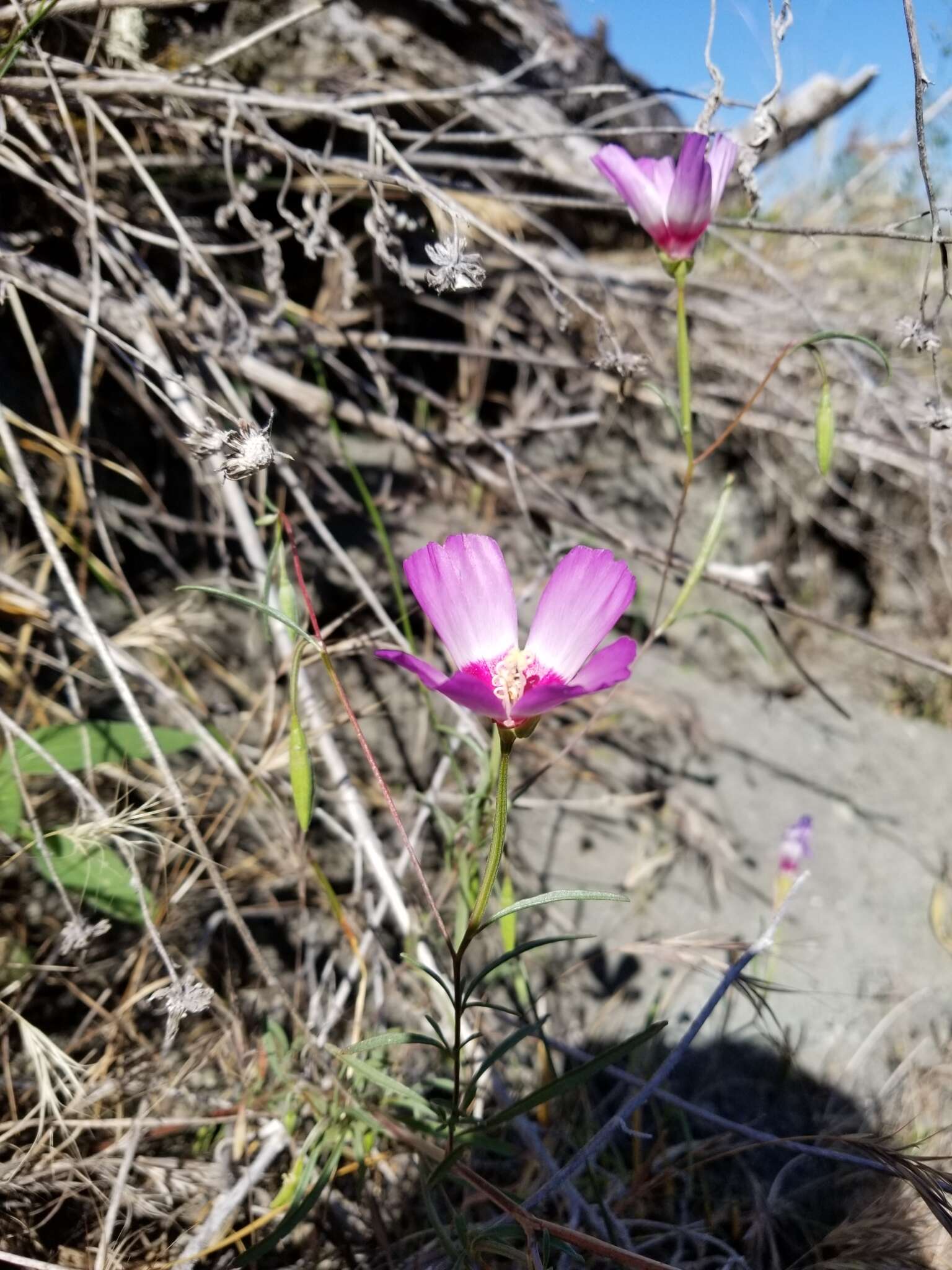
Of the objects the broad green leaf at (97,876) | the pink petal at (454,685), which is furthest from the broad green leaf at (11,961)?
A: the pink petal at (454,685)

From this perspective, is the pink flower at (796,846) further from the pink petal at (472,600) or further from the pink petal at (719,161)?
the pink petal at (719,161)

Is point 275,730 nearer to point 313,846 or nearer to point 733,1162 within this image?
point 313,846

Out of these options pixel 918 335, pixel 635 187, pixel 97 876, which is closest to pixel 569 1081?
pixel 97 876

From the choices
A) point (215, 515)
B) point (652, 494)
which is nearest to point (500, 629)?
point (215, 515)

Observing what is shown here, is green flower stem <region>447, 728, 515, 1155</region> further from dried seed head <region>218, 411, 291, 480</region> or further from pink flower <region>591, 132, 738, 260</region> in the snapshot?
pink flower <region>591, 132, 738, 260</region>

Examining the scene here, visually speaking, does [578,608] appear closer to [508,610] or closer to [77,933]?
[508,610]

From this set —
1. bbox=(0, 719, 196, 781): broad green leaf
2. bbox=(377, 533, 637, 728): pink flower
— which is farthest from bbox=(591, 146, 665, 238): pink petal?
bbox=(0, 719, 196, 781): broad green leaf
